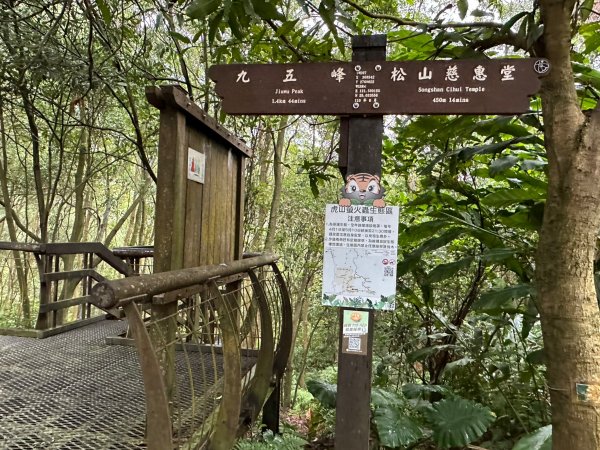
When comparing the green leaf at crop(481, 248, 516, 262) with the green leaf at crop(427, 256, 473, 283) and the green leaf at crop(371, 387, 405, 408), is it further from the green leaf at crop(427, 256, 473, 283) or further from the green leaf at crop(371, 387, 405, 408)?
the green leaf at crop(371, 387, 405, 408)

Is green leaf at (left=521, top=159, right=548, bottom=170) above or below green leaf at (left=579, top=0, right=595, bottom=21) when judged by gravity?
below

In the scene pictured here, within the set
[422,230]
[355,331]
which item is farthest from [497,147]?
[355,331]

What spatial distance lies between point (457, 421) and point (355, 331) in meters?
1.17

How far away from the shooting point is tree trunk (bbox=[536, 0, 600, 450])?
166 centimetres

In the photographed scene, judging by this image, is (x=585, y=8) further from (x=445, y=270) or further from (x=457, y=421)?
(x=457, y=421)

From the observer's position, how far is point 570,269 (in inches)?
67.1

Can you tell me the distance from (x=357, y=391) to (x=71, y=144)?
6.97 m

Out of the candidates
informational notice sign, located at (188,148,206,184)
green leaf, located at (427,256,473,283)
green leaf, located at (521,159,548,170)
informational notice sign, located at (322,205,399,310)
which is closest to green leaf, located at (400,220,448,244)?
green leaf, located at (427,256,473,283)

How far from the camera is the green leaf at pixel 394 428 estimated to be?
2.53 metres

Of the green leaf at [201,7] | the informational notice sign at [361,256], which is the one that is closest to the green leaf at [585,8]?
the informational notice sign at [361,256]

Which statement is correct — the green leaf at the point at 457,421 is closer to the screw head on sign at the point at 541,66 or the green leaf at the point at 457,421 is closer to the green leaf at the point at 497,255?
the green leaf at the point at 497,255

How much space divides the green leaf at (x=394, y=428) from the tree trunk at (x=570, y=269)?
1004 millimetres

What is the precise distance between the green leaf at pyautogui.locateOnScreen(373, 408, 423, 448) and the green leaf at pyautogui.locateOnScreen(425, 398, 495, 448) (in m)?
0.12

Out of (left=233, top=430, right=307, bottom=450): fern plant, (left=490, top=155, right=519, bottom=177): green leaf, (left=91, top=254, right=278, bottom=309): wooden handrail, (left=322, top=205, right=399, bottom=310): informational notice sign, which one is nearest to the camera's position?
(left=91, top=254, right=278, bottom=309): wooden handrail
